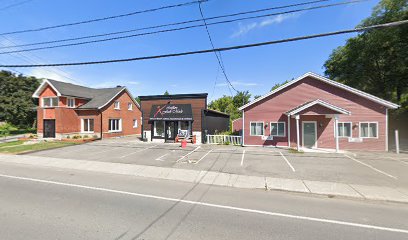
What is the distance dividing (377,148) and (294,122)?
6.58m

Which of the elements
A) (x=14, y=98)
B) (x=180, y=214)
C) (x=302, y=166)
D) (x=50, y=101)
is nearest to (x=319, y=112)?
(x=302, y=166)

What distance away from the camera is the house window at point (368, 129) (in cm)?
1712

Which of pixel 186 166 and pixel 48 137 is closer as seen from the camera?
pixel 186 166

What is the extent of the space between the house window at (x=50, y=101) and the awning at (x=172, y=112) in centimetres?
1374

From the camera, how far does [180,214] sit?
548 cm

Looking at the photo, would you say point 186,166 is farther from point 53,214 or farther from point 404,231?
point 404,231

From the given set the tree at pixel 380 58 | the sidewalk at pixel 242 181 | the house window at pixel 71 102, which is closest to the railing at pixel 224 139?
the sidewalk at pixel 242 181

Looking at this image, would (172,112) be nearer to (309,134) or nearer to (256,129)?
(256,129)

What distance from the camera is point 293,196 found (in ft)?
23.7

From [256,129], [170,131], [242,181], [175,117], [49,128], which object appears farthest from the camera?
[49,128]

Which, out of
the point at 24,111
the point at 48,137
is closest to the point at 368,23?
the point at 48,137

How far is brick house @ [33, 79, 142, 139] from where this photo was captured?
86.4 ft

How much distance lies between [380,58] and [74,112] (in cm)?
4028

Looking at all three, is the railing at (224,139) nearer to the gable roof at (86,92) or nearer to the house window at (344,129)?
the house window at (344,129)
